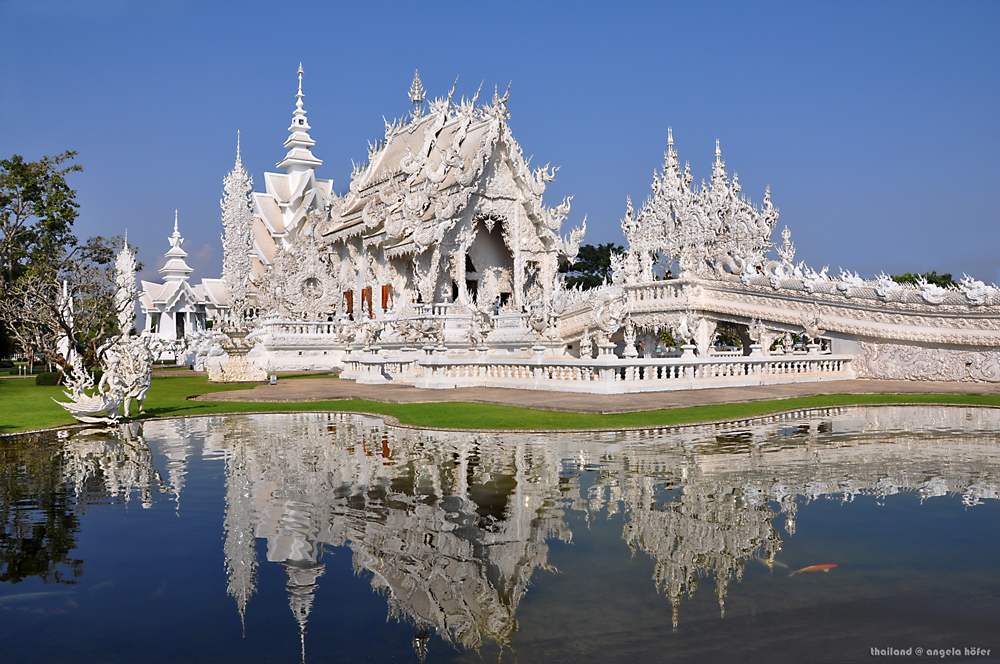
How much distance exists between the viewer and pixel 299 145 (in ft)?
164

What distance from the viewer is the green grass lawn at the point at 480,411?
11953 mm

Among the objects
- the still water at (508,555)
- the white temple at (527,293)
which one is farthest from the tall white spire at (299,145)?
the still water at (508,555)

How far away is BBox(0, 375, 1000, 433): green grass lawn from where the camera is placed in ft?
39.2

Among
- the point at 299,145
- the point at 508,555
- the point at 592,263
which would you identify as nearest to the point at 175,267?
the point at 299,145

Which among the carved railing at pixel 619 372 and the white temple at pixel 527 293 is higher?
the white temple at pixel 527 293

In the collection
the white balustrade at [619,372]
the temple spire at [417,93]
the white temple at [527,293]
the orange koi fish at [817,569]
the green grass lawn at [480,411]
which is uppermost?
the temple spire at [417,93]

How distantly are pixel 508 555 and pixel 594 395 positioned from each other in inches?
435

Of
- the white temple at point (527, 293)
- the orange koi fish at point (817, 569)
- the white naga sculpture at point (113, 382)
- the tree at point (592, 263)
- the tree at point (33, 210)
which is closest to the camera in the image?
the orange koi fish at point (817, 569)

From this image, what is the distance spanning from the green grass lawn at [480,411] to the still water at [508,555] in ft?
8.63

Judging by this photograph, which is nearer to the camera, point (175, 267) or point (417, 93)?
point (417, 93)

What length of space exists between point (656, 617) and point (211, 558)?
324cm

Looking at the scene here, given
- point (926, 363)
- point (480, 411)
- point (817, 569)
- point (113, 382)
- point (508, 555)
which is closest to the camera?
point (817, 569)

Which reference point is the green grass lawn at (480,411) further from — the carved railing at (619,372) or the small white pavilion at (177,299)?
the small white pavilion at (177,299)

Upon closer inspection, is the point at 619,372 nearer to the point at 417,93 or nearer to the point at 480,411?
the point at 480,411
